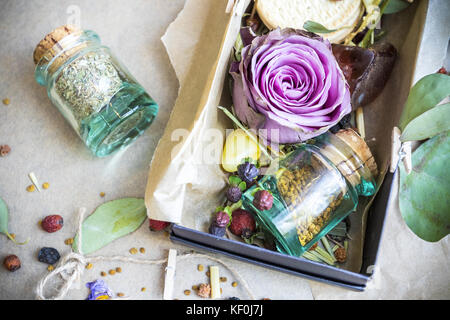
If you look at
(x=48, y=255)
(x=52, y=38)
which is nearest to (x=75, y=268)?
(x=48, y=255)

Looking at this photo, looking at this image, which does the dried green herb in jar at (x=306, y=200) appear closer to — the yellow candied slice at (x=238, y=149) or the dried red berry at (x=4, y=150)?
the yellow candied slice at (x=238, y=149)

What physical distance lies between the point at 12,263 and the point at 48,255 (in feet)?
0.22

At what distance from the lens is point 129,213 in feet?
2.77

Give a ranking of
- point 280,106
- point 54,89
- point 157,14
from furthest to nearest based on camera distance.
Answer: point 157,14 < point 54,89 < point 280,106

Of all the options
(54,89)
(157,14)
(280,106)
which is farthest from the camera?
(157,14)

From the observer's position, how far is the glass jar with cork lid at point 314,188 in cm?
74

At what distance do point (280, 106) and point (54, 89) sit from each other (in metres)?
0.43

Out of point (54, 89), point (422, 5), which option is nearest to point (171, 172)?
point (54, 89)

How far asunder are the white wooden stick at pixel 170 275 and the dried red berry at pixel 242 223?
0.13m

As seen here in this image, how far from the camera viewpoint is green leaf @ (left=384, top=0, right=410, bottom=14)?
34.3 inches

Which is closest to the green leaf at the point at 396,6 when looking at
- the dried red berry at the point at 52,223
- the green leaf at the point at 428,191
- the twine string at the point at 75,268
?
the green leaf at the point at 428,191

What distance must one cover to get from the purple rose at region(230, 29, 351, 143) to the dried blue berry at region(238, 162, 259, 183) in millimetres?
87

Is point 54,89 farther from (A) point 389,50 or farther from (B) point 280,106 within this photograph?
(A) point 389,50
